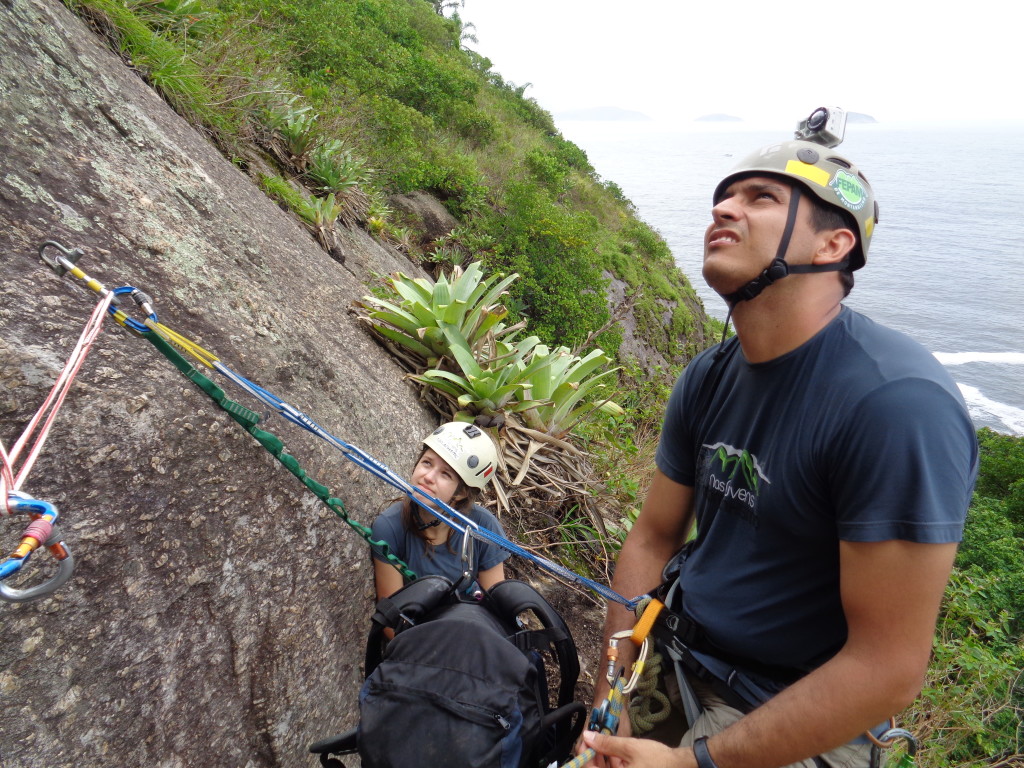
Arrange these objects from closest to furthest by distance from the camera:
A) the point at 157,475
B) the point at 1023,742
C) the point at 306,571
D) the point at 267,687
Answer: the point at 157,475, the point at 267,687, the point at 306,571, the point at 1023,742

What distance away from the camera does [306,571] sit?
2201 mm

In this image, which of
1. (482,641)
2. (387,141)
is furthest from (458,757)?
(387,141)

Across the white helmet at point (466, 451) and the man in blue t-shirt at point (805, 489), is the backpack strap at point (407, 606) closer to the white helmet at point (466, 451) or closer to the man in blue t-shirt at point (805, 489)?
the man in blue t-shirt at point (805, 489)

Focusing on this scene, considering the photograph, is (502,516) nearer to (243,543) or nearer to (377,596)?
(377,596)

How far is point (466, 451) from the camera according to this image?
2.68 m

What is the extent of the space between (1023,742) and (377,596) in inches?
194

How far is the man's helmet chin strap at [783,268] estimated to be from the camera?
59.2 inches

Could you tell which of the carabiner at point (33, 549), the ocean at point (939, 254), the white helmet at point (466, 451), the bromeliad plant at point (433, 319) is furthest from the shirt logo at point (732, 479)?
the ocean at point (939, 254)

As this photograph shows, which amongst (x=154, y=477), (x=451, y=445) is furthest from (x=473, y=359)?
(x=154, y=477)

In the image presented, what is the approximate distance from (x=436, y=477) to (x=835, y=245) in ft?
5.76

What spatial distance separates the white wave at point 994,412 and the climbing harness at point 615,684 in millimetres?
39726

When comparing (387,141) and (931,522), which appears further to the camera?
(387,141)

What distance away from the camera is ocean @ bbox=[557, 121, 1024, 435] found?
4256 cm

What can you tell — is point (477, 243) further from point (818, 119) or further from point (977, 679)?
point (818, 119)
